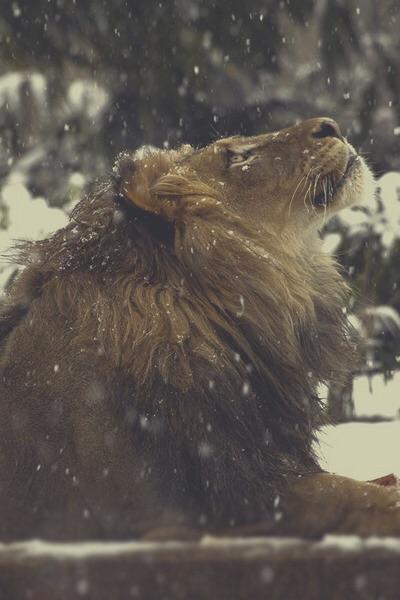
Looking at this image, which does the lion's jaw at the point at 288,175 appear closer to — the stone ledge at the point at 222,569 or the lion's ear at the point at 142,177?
the lion's ear at the point at 142,177

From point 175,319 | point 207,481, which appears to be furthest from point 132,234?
point 207,481

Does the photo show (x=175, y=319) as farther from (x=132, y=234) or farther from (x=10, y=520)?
(x=10, y=520)

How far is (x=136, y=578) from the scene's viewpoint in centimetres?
138

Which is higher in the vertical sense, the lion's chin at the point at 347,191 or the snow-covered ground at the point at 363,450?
the lion's chin at the point at 347,191

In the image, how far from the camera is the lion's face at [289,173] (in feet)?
10.0

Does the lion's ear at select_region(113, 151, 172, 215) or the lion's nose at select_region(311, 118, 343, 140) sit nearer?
the lion's ear at select_region(113, 151, 172, 215)

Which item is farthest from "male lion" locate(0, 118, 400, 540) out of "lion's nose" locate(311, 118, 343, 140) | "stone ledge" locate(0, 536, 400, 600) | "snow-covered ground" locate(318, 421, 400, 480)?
"snow-covered ground" locate(318, 421, 400, 480)

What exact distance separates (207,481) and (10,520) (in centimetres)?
46

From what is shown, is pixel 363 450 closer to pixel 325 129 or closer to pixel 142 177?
pixel 325 129

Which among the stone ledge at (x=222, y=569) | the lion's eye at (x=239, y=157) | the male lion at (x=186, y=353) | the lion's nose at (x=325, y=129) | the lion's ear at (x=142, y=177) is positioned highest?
the lion's nose at (x=325, y=129)

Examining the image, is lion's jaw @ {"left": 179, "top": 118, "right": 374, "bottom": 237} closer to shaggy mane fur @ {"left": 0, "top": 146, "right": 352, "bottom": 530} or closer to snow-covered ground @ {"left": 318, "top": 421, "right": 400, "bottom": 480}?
shaggy mane fur @ {"left": 0, "top": 146, "right": 352, "bottom": 530}

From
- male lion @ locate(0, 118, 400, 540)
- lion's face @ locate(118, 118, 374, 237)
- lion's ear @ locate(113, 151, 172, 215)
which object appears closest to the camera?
male lion @ locate(0, 118, 400, 540)

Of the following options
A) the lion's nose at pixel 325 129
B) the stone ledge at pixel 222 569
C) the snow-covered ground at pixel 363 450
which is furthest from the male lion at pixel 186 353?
the snow-covered ground at pixel 363 450

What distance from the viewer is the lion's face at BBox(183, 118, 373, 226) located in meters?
3.05
